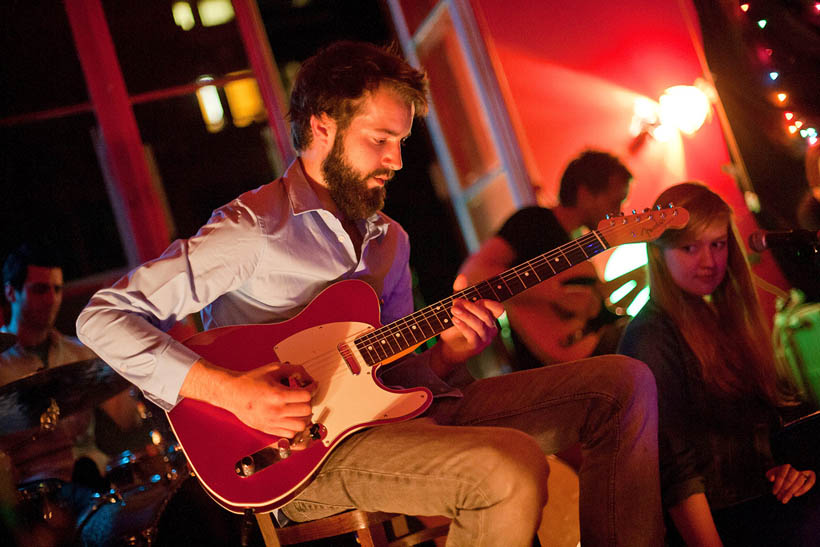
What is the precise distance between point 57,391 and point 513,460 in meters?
1.70

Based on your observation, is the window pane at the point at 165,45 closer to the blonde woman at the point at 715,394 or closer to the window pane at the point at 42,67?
the window pane at the point at 42,67

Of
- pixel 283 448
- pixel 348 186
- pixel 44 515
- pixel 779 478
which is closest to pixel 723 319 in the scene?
pixel 779 478

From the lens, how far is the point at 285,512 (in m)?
1.69

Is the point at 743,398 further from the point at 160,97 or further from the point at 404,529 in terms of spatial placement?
the point at 160,97

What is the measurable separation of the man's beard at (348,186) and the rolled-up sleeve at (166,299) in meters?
0.33

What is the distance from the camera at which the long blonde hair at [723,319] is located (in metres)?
2.40

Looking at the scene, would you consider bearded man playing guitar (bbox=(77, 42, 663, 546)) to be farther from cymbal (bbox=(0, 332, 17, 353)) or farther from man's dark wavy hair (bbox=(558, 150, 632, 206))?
man's dark wavy hair (bbox=(558, 150, 632, 206))

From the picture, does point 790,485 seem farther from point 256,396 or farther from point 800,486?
point 256,396

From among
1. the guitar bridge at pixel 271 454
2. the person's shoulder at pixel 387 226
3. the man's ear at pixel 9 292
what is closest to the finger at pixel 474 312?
the person's shoulder at pixel 387 226

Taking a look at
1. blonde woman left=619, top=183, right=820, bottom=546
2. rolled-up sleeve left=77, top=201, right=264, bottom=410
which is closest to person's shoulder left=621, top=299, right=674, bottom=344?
blonde woman left=619, top=183, right=820, bottom=546

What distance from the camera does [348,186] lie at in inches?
76.5

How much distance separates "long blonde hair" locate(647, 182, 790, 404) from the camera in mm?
2396

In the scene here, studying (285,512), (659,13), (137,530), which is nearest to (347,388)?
(285,512)

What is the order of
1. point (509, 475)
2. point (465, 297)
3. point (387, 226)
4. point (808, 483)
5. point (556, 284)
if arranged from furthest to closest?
1. point (556, 284)
2. point (808, 483)
3. point (387, 226)
4. point (465, 297)
5. point (509, 475)
